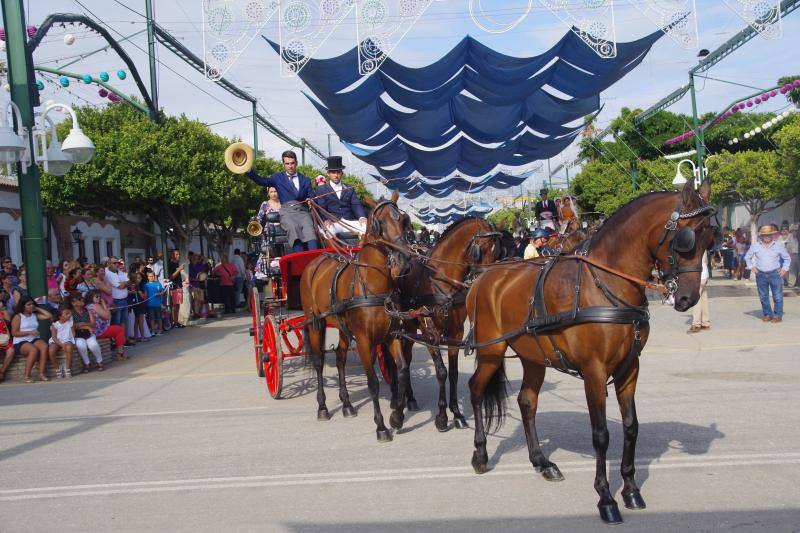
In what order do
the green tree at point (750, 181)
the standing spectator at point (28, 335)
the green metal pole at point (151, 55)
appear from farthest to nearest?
1. the green tree at point (750, 181)
2. the green metal pole at point (151, 55)
3. the standing spectator at point (28, 335)

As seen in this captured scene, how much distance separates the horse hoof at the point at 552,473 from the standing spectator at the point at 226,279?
61.6ft

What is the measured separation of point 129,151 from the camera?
70.1 feet

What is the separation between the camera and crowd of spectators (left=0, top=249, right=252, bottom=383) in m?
11.8

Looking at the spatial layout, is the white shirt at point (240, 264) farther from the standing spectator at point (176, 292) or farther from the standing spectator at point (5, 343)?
the standing spectator at point (5, 343)

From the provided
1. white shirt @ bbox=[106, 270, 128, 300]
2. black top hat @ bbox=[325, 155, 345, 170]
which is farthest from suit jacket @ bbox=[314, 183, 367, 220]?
white shirt @ bbox=[106, 270, 128, 300]

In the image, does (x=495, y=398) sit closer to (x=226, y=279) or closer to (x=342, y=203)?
(x=342, y=203)

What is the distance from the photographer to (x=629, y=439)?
483 cm

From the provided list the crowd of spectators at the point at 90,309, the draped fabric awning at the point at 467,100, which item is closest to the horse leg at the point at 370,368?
the crowd of spectators at the point at 90,309

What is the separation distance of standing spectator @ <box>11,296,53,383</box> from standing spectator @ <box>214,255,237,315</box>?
11.1 meters

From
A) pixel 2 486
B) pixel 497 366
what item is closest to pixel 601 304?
pixel 497 366

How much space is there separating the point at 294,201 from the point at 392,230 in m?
3.25

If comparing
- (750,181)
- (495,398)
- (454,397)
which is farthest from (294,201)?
(750,181)

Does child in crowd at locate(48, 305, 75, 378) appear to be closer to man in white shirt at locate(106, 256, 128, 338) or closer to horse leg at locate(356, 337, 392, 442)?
man in white shirt at locate(106, 256, 128, 338)

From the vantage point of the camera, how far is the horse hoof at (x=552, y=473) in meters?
5.39
